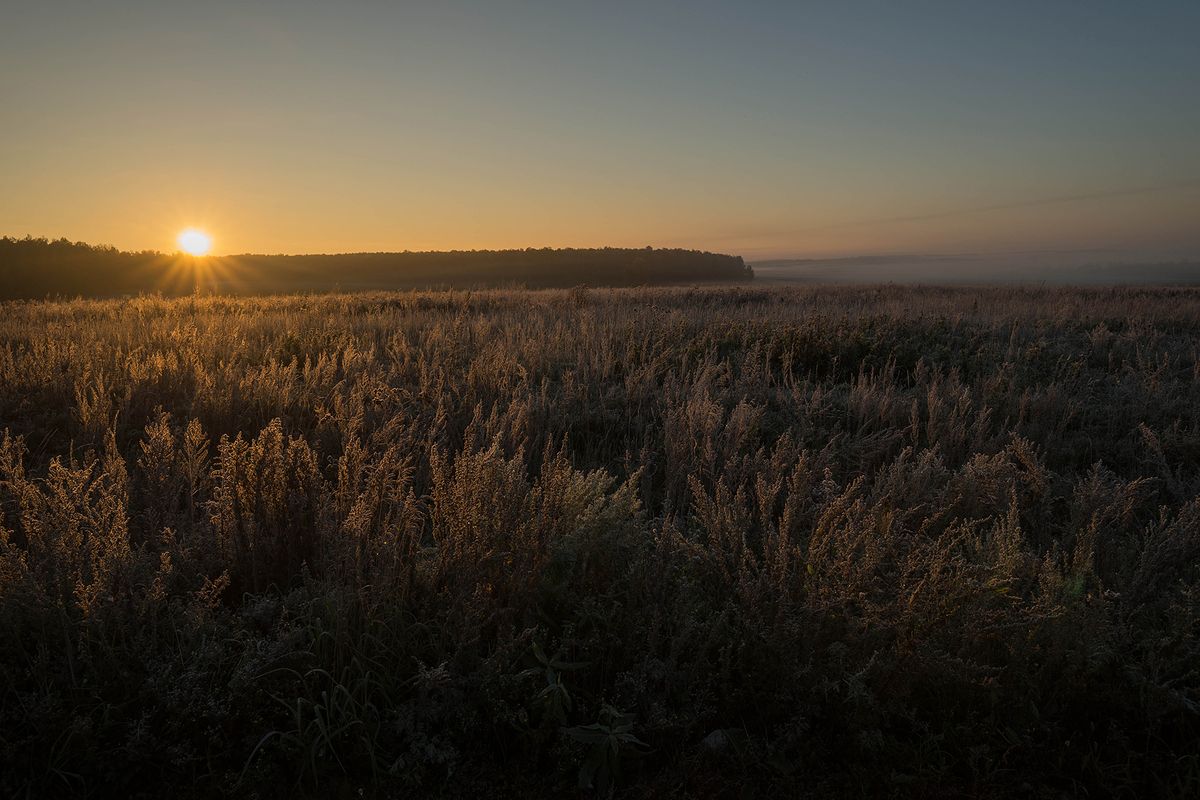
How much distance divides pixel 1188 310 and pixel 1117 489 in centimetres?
1555

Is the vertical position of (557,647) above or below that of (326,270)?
below

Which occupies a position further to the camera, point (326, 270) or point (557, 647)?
point (326, 270)

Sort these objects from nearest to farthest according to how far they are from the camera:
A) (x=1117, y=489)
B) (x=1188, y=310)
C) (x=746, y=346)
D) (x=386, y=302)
→ 1. (x=1117, y=489)
2. (x=746, y=346)
3. (x=1188, y=310)
4. (x=386, y=302)

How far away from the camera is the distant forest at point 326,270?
133 ft

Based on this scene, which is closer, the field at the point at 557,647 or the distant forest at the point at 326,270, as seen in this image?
Result: the field at the point at 557,647

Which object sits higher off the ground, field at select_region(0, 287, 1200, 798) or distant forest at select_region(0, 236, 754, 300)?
distant forest at select_region(0, 236, 754, 300)

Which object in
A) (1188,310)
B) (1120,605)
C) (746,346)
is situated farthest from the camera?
(1188,310)

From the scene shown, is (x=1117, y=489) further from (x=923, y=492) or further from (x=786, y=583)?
(x=786, y=583)

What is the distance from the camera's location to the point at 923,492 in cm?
331

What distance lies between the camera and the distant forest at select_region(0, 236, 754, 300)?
4044cm

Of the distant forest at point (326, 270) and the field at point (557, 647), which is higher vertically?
the distant forest at point (326, 270)

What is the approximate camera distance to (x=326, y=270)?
236ft

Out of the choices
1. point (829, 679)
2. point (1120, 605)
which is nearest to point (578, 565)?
point (829, 679)

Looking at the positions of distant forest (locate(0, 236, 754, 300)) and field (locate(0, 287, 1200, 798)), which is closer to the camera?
field (locate(0, 287, 1200, 798))
